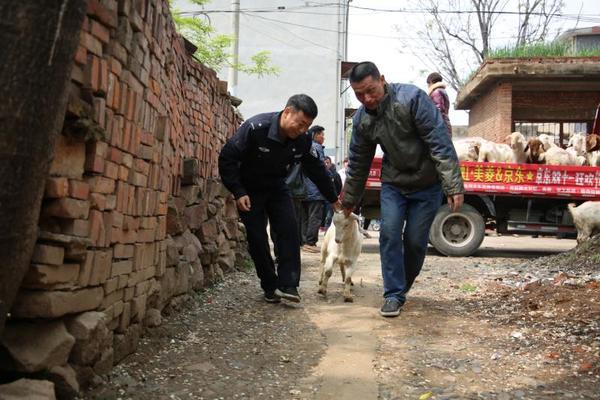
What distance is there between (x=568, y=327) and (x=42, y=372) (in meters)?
3.21

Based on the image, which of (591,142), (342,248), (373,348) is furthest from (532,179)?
(373,348)

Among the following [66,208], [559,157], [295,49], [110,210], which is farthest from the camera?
[295,49]

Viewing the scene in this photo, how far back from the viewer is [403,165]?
445 centimetres

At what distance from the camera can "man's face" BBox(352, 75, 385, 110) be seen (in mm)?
4312

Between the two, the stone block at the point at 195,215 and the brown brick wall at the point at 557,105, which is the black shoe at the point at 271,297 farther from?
the brown brick wall at the point at 557,105

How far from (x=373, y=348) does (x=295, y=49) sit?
2250 cm

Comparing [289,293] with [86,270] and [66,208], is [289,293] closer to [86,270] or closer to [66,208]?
[86,270]

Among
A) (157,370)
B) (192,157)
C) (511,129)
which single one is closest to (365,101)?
(192,157)

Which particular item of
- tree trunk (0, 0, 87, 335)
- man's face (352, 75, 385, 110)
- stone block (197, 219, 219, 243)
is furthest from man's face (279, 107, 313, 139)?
tree trunk (0, 0, 87, 335)

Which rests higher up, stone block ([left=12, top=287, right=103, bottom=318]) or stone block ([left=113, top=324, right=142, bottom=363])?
stone block ([left=12, top=287, right=103, bottom=318])

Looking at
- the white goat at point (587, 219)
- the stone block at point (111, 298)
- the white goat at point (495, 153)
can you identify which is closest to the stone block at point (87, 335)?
the stone block at point (111, 298)

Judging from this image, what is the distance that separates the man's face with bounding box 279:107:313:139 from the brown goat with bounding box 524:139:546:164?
19.7ft

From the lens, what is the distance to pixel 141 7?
321 cm

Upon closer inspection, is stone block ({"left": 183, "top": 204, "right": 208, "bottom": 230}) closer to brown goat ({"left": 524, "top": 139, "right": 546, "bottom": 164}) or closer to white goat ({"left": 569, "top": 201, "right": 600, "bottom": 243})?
white goat ({"left": 569, "top": 201, "right": 600, "bottom": 243})
